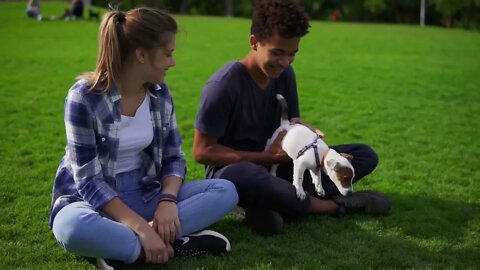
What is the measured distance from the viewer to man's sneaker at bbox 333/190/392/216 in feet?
14.0

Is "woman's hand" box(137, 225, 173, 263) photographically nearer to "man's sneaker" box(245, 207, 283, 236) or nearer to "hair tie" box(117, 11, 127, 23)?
"man's sneaker" box(245, 207, 283, 236)

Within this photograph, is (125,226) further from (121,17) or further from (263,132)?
(263,132)

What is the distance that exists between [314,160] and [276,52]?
2.59 feet

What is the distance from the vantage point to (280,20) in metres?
3.83

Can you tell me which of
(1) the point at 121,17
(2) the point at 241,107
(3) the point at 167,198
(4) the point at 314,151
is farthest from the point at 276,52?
(3) the point at 167,198

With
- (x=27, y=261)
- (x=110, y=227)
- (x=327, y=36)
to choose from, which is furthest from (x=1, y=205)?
(x=327, y=36)

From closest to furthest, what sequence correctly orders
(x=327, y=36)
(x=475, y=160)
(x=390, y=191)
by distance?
(x=390, y=191) < (x=475, y=160) < (x=327, y=36)

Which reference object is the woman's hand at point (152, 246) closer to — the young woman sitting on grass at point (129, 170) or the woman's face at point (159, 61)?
→ the young woman sitting on grass at point (129, 170)

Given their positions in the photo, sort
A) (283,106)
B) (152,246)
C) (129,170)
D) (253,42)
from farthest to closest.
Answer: (283,106) < (253,42) < (129,170) < (152,246)

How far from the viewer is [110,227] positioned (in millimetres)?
3068

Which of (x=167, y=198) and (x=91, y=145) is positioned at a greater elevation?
(x=91, y=145)

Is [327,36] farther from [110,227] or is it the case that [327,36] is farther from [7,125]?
[110,227]

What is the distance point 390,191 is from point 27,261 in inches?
121

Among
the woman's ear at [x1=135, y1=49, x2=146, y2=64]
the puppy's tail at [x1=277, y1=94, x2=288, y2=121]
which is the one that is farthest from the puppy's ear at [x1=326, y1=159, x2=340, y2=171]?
the woman's ear at [x1=135, y1=49, x2=146, y2=64]
